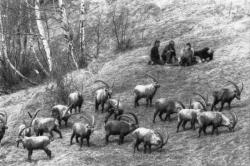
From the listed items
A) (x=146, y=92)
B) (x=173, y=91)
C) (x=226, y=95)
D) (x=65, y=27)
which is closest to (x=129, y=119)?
(x=146, y=92)

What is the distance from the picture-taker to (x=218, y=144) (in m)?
15.3

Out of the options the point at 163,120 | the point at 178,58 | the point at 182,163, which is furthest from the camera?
the point at 178,58

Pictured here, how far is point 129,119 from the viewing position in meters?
18.8

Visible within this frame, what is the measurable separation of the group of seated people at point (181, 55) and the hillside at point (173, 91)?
440mm

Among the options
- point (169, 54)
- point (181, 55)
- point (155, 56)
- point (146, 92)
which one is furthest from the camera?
point (155, 56)

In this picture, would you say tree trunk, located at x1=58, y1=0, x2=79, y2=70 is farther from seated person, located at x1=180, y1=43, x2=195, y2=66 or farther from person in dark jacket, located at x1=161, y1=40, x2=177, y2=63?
seated person, located at x1=180, y1=43, x2=195, y2=66

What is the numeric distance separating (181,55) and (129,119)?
7.63 meters

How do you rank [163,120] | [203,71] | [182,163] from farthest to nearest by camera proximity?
[203,71] < [163,120] < [182,163]

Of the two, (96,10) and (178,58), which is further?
(96,10)

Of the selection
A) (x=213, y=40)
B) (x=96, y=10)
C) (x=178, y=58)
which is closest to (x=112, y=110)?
(x=178, y=58)

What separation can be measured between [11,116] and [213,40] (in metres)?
11.9

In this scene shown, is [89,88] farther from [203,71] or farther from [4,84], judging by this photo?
[4,84]

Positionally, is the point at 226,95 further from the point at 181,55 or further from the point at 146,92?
the point at 181,55

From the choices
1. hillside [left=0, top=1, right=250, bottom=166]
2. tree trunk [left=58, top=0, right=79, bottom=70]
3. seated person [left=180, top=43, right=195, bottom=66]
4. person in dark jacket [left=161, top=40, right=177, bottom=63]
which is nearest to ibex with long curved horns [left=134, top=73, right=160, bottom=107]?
hillside [left=0, top=1, right=250, bottom=166]
